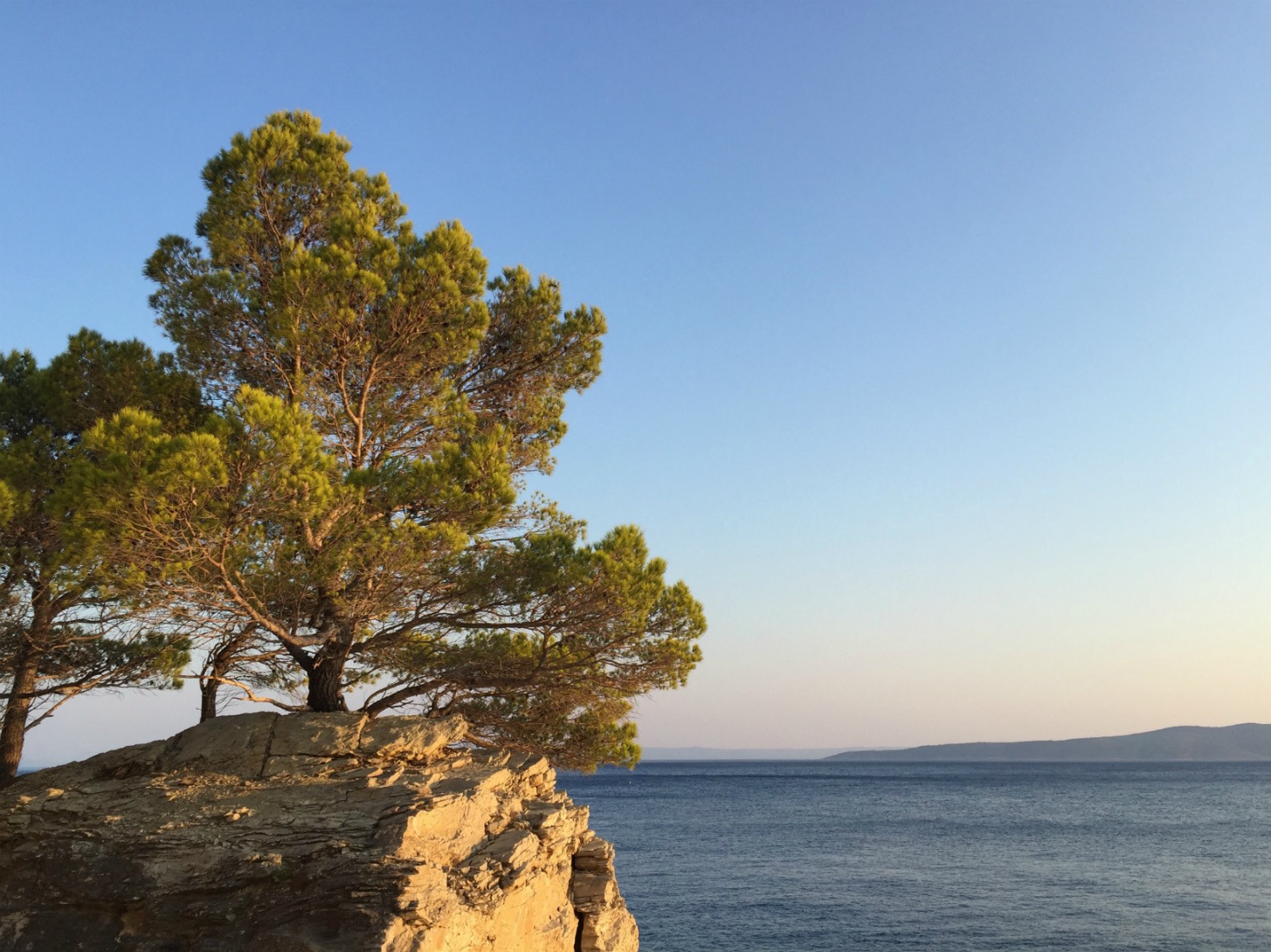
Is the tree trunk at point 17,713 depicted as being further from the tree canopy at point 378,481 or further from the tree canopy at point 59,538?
the tree canopy at point 378,481

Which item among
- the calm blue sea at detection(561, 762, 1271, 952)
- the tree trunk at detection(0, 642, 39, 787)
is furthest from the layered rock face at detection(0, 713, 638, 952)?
the calm blue sea at detection(561, 762, 1271, 952)

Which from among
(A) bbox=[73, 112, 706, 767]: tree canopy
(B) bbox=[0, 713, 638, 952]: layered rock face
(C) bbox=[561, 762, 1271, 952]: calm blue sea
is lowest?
(C) bbox=[561, 762, 1271, 952]: calm blue sea

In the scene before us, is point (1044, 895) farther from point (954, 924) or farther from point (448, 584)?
point (448, 584)

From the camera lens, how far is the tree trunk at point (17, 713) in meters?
13.9

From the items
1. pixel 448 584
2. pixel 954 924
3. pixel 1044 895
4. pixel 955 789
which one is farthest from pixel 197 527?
pixel 955 789

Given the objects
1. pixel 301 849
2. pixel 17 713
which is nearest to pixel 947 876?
pixel 301 849

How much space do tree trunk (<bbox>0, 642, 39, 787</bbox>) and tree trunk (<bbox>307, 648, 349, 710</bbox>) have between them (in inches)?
166

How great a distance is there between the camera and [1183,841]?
50125 millimetres

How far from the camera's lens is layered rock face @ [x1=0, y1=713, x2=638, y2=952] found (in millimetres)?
10016

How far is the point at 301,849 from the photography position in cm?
1054

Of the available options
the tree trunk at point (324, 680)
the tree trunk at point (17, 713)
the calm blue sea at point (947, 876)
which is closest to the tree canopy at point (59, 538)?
the tree trunk at point (17, 713)

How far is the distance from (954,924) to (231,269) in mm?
28826

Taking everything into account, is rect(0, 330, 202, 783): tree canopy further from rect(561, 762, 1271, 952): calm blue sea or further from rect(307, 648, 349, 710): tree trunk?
rect(561, 762, 1271, 952): calm blue sea

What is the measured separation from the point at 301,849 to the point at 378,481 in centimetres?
485
